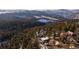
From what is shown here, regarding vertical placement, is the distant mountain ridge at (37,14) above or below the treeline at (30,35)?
above

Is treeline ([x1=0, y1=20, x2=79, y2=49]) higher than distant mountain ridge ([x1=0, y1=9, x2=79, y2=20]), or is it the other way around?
distant mountain ridge ([x1=0, y1=9, x2=79, y2=20])

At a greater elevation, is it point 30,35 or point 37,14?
point 37,14

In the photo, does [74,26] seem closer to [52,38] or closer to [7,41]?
[52,38]

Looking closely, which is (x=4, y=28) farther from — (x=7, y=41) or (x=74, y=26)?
(x=74, y=26)

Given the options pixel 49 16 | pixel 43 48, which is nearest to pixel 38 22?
pixel 49 16
